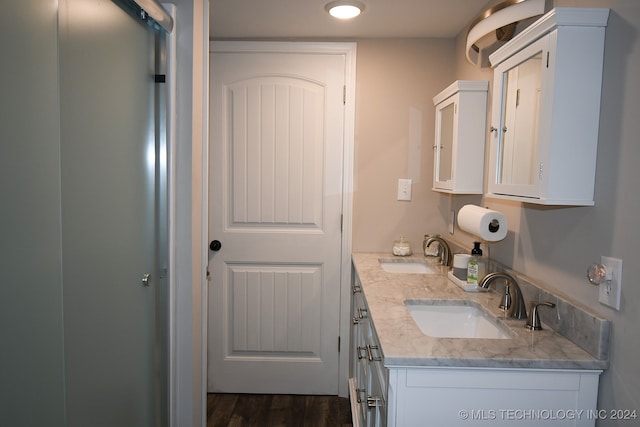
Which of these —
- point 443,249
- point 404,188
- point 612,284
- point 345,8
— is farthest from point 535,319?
point 345,8

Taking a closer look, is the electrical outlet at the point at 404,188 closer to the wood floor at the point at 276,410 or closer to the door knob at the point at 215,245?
the door knob at the point at 215,245

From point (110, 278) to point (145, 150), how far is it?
0.45 metres

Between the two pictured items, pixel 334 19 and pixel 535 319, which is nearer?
pixel 535 319

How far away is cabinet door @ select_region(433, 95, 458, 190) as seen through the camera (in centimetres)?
215

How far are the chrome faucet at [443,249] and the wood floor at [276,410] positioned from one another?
1022 millimetres

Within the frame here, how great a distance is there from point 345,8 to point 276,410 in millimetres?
2175

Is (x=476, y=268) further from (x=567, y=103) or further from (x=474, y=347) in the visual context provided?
(x=567, y=103)

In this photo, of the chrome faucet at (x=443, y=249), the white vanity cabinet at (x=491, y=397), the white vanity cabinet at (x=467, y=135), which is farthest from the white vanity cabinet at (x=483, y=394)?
the chrome faucet at (x=443, y=249)

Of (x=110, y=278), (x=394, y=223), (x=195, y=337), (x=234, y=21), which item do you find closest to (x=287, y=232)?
(x=394, y=223)

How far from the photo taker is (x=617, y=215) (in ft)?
3.71

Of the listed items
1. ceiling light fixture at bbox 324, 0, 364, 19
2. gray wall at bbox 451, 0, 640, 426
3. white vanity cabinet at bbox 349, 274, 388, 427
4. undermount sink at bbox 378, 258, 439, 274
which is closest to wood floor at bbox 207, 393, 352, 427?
white vanity cabinet at bbox 349, 274, 388, 427

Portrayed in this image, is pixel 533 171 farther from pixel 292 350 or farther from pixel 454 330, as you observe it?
pixel 292 350

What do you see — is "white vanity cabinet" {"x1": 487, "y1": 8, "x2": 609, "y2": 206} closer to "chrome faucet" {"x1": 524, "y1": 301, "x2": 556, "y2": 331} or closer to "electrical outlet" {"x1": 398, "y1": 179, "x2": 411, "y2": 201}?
"chrome faucet" {"x1": 524, "y1": 301, "x2": 556, "y2": 331}

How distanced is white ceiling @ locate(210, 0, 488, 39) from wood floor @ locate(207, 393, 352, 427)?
2145 mm
